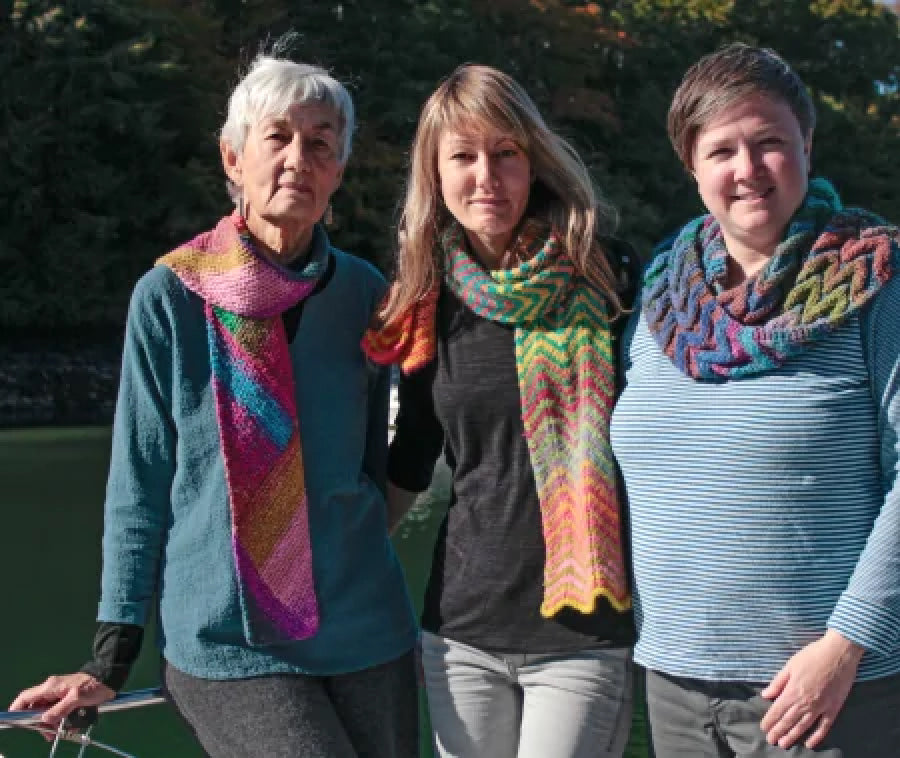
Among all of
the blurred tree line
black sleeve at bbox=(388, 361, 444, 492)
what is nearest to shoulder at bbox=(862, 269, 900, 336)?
black sleeve at bbox=(388, 361, 444, 492)

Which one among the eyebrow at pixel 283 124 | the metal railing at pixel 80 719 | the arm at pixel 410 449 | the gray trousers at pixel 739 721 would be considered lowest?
the metal railing at pixel 80 719

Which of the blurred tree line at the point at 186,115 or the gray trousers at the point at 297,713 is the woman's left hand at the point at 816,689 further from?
the blurred tree line at the point at 186,115

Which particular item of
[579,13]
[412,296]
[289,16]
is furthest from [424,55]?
[412,296]

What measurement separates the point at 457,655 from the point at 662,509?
1.53 feet

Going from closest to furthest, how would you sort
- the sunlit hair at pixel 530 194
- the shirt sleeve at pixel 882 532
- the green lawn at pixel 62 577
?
the shirt sleeve at pixel 882 532 → the sunlit hair at pixel 530 194 → the green lawn at pixel 62 577

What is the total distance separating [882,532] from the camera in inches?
68.1

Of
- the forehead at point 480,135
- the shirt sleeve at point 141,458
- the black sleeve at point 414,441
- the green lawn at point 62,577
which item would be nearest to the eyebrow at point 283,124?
the forehead at point 480,135

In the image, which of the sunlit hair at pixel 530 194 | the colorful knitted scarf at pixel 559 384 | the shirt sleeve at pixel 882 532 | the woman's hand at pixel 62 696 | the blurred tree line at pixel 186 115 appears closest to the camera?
Result: the shirt sleeve at pixel 882 532

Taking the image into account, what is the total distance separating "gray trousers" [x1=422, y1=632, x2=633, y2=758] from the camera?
2061 millimetres

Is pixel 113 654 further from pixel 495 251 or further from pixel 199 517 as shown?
pixel 495 251

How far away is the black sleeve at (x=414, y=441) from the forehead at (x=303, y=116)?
1.51 ft

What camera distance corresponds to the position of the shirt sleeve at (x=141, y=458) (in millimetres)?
2078

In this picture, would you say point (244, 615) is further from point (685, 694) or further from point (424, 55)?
point (424, 55)

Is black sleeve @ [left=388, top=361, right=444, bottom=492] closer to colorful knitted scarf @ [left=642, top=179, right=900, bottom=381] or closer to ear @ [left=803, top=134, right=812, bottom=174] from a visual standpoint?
colorful knitted scarf @ [left=642, top=179, right=900, bottom=381]
